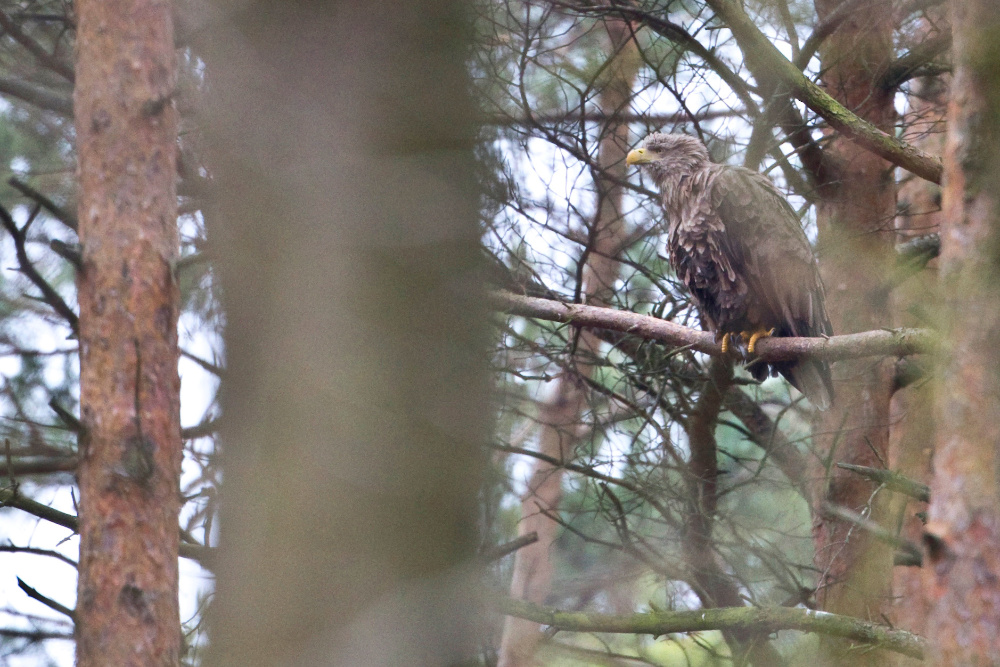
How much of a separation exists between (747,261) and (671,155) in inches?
28.7

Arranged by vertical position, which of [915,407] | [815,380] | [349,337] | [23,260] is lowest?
[349,337]

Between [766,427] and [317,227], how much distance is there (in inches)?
192

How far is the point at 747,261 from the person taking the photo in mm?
5176

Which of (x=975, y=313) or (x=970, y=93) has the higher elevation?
(x=970, y=93)

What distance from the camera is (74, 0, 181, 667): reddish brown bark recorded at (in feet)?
10.3

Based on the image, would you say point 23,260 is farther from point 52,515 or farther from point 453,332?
point 453,332

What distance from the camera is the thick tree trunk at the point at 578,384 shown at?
17.7 ft

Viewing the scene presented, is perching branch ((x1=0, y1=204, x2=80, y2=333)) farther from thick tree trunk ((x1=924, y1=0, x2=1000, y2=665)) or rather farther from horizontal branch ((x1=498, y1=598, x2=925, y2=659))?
thick tree trunk ((x1=924, y1=0, x2=1000, y2=665))

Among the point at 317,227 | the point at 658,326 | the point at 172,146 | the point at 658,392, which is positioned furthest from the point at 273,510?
the point at 658,392

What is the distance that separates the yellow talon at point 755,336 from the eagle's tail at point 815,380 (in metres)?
0.22

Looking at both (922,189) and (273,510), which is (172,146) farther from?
(922,189)

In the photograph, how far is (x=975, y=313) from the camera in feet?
6.61

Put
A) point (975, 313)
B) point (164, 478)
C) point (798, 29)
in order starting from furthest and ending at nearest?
point (798, 29), point (164, 478), point (975, 313)

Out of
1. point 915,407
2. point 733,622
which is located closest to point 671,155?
point 915,407
